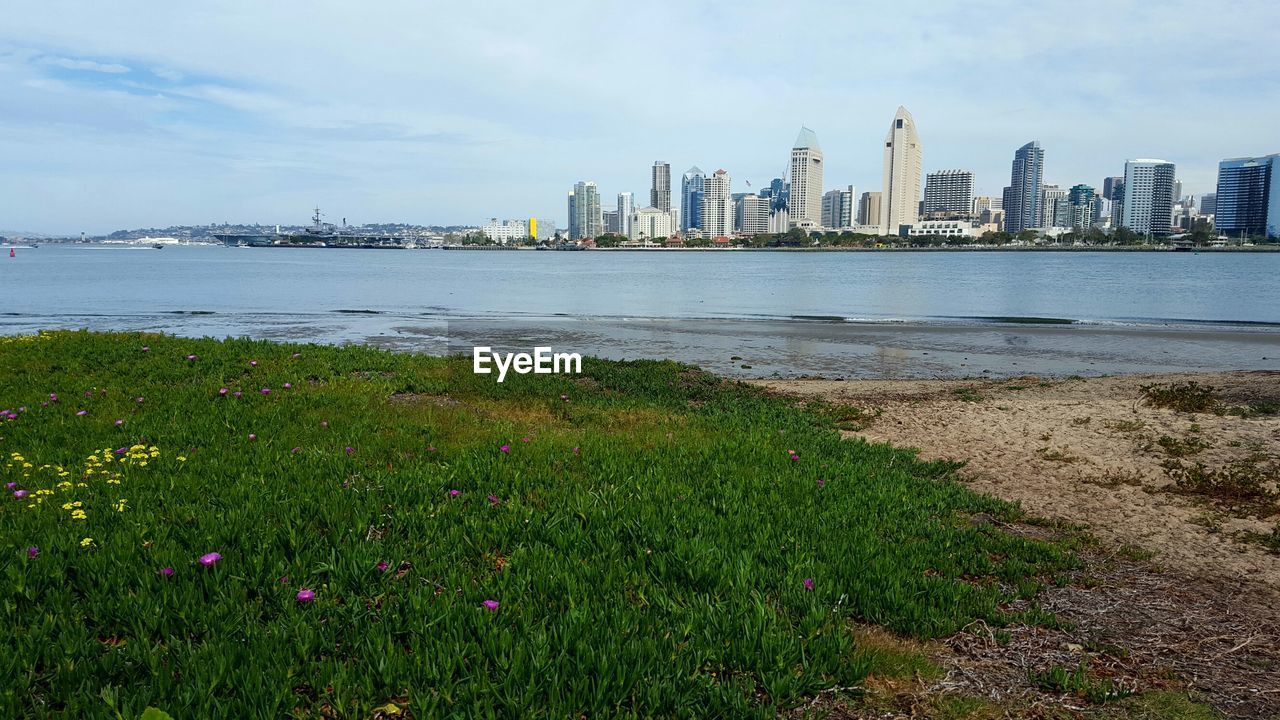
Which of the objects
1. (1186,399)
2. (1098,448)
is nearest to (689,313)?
(1186,399)

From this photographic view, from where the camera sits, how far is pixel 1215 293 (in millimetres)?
61688

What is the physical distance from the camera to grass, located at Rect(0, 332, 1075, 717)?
3.90 m

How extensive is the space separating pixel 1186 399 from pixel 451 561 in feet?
47.0

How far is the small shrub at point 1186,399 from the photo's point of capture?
547 inches

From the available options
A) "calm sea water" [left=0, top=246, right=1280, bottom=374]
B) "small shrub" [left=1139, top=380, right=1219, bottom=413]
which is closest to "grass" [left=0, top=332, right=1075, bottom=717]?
"small shrub" [left=1139, top=380, right=1219, bottom=413]

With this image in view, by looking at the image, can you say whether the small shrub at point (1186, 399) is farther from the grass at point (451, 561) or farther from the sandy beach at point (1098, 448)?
the grass at point (451, 561)

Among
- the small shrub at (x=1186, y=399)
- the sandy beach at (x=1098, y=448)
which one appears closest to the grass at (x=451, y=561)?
the sandy beach at (x=1098, y=448)

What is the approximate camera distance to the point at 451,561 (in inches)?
213

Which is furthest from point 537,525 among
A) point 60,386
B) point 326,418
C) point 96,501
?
point 60,386

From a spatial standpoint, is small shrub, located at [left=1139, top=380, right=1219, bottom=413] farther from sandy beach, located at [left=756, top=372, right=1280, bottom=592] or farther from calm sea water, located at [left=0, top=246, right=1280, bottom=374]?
calm sea water, located at [left=0, top=246, right=1280, bottom=374]

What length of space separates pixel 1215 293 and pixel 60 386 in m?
72.8

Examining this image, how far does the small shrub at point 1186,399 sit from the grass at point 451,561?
6.98 m

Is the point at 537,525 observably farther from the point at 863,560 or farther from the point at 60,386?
the point at 60,386

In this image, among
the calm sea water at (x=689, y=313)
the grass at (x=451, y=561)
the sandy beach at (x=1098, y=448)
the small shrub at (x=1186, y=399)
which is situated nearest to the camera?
the grass at (x=451, y=561)
